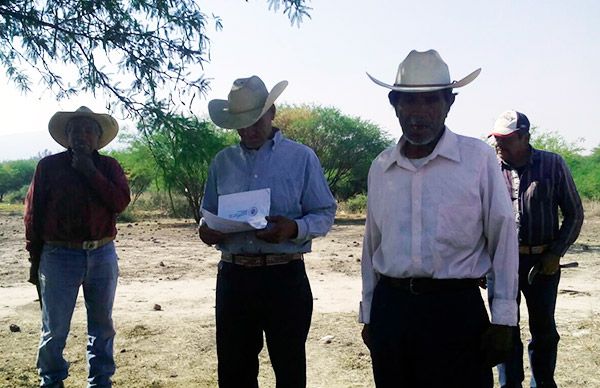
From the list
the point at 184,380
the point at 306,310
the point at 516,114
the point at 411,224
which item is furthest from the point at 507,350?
the point at 184,380

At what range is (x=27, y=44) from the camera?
3814 mm

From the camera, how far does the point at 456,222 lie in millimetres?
2504

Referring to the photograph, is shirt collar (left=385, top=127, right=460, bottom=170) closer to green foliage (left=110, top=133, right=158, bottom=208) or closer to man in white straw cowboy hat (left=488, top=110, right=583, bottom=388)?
man in white straw cowboy hat (left=488, top=110, right=583, bottom=388)

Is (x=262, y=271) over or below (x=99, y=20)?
below

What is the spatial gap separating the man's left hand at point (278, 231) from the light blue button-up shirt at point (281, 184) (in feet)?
0.27

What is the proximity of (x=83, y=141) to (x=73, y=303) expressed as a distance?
1.10 metres

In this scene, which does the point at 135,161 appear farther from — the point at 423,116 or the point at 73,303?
the point at 423,116

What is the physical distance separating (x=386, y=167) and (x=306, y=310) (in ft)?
3.30

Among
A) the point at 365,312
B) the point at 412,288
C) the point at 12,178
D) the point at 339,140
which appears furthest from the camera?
the point at 12,178

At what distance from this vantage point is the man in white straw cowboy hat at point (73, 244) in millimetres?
3867

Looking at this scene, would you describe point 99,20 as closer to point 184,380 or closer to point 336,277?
point 184,380

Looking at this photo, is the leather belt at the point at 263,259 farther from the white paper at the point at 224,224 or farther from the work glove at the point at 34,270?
the work glove at the point at 34,270

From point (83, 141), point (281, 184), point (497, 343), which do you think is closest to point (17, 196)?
point (83, 141)

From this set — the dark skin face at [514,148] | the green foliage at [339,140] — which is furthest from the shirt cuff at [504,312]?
the green foliage at [339,140]
